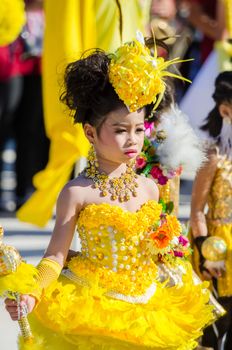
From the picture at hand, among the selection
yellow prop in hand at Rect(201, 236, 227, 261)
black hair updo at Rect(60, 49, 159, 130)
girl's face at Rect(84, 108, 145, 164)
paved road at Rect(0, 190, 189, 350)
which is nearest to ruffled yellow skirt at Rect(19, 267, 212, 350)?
girl's face at Rect(84, 108, 145, 164)

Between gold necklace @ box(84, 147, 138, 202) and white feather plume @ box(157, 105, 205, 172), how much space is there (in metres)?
0.53

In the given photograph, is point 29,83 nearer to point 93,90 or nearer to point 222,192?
point 222,192

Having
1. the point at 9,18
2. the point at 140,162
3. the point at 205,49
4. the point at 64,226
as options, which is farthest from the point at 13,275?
the point at 205,49

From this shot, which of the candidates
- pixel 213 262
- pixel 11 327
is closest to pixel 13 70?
pixel 11 327

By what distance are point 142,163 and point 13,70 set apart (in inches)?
167

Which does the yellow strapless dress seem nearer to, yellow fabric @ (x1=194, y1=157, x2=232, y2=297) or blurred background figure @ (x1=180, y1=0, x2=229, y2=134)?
yellow fabric @ (x1=194, y1=157, x2=232, y2=297)

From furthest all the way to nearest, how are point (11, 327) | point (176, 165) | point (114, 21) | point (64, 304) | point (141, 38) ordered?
point (114, 21)
point (11, 327)
point (176, 165)
point (141, 38)
point (64, 304)

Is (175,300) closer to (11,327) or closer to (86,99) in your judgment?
(86,99)

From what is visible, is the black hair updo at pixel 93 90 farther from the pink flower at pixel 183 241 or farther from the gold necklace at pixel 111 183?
the pink flower at pixel 183 241

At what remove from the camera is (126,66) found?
3.81 meters

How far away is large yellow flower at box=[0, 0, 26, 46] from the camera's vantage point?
20.1 feet

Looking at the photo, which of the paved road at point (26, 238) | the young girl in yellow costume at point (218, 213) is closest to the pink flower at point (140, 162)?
the young girl in yellow costume at point (218, 213)

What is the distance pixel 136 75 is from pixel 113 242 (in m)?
0.59

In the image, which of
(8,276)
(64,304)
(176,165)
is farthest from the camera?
(176,165)
